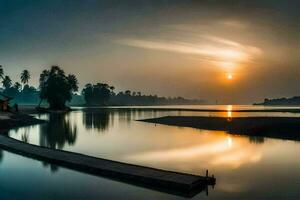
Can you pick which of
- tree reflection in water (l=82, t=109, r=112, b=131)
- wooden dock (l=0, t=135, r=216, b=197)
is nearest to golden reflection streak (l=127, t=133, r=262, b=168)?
wooden dock (l=0, t=135, r=216, b=197)

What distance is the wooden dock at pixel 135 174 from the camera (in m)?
18.2

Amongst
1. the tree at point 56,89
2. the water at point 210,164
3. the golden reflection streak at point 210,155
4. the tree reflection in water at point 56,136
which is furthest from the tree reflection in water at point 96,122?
the tree at point 56,89

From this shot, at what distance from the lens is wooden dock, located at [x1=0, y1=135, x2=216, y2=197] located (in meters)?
18.2

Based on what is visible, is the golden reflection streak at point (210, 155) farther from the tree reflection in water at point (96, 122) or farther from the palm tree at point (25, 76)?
the palm tree at point (25, 76)

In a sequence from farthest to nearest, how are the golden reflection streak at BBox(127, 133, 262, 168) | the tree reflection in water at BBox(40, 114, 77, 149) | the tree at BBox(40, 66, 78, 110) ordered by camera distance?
1. the tree at BBox(40, 66, 78, 110)
2. the tree reflection in water at BBox(40, 114, 77, 149)
3. the golden reflection streak at BBox(127, 133, 262, 168)

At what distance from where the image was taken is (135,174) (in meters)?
20.3

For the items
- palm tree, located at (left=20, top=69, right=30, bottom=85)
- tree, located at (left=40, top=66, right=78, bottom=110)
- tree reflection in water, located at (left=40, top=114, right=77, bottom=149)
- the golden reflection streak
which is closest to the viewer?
the golden reflection streak

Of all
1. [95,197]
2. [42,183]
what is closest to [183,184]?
[95,197]

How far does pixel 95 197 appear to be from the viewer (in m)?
17.5

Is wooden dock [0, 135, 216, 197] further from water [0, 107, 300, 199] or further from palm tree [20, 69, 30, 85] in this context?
palm tree [20, 69, 30, 85]

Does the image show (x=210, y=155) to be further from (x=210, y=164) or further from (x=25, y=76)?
(x=25, y=76)

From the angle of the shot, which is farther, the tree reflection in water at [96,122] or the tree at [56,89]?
the tree at [56,89]

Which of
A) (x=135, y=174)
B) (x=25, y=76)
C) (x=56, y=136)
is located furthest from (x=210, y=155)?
(x=25, y=76)

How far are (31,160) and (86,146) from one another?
448 inches
